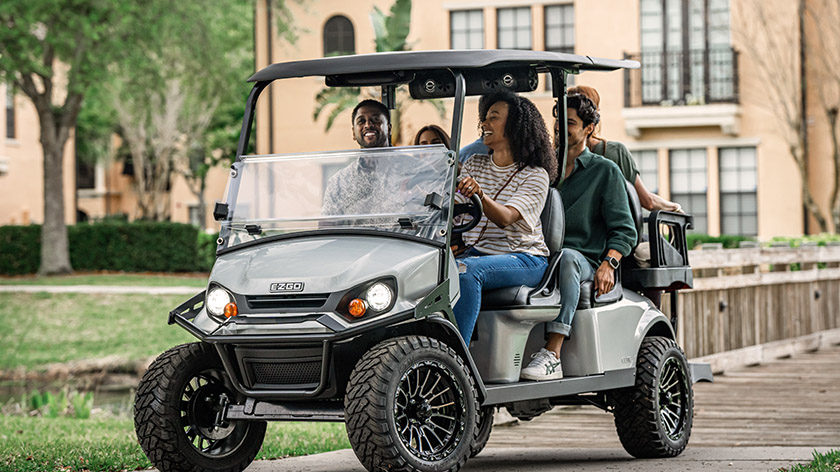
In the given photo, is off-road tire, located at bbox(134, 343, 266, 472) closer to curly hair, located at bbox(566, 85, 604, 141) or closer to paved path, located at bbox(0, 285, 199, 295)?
curly hair, located at bbox(566, 85, 604, 141)

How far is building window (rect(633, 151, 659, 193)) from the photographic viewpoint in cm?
2762

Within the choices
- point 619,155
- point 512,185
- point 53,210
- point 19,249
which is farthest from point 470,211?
point 19,249

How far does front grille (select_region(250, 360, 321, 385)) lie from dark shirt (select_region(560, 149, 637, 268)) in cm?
228

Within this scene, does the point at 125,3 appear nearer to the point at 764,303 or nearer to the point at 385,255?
the point at 764,303

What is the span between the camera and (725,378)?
12617 millimetres

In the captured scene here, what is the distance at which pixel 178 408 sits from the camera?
6.05 meters

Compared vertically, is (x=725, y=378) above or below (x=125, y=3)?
below

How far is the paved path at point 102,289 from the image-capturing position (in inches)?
1080

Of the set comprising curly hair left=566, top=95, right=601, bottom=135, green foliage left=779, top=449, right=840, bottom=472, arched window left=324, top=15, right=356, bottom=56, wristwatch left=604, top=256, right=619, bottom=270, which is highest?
arched window left=324, top=15, right=356, bottom=56

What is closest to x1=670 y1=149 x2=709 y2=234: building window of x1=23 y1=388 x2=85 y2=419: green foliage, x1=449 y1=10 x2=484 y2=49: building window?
x1=449 y1=10 x2=484 y2=49: building window

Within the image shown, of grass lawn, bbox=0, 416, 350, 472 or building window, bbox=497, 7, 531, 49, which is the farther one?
building window, bbox=497, 7, 531, 49

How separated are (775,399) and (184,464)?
6298mm

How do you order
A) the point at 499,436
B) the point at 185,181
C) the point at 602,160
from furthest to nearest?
1. the point at 185,181
2. the point at 499,436
3. the point at 602,160

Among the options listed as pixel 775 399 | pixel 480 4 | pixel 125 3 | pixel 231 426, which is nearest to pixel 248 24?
pixel 125 3
